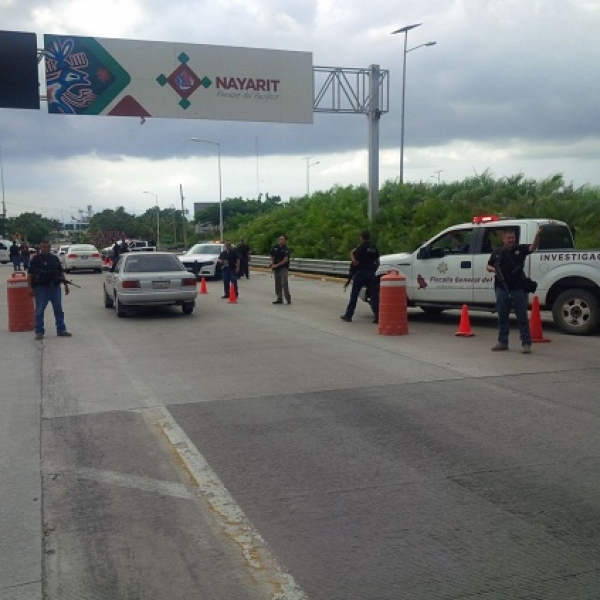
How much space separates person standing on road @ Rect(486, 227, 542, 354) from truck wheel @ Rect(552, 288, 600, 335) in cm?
204

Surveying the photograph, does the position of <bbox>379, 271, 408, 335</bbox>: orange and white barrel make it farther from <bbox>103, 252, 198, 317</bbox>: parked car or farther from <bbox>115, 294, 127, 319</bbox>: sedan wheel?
<bbox>115, 294, 127, 319</bbox>: sedan wheel

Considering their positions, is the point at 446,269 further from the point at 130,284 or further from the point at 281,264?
the point at 130,284

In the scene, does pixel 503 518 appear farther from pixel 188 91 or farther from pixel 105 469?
pixel 188 91

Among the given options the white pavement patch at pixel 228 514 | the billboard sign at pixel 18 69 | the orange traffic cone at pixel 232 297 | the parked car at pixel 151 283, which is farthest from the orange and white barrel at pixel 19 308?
the billboard sign at pixel 18 69

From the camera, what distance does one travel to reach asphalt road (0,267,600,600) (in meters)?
4.26

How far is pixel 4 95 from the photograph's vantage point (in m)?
23.3

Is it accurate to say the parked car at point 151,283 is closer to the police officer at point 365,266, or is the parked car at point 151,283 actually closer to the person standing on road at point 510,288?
the police officer at point 365,266

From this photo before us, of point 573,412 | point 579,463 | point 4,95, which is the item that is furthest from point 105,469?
point 4,95

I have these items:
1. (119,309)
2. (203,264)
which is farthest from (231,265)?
(203,264)

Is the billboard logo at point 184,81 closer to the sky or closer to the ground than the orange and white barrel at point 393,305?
closer to the sky

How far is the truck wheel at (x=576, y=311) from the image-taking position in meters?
13.0

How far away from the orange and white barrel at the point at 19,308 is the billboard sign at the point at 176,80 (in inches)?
410

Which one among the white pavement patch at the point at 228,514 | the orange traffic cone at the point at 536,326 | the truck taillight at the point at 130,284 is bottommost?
the white pavement patch at the point at 228,514

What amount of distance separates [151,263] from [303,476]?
12.2 m
